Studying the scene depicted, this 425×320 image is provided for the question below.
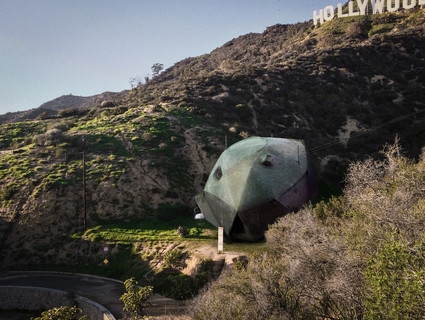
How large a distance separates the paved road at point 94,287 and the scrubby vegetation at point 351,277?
8704 mm

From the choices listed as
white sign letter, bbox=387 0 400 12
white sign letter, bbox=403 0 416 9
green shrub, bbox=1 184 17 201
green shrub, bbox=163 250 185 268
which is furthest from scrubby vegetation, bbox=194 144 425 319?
white sign letter, bbox=387 0 400 12

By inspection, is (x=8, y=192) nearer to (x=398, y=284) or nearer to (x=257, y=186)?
(x=257, y=186)

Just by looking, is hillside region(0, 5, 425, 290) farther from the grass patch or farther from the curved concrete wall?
the curved concrete wall

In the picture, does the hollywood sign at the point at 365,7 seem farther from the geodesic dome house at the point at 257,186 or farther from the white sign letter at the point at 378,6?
the geodesic dome house at the point at 257,186

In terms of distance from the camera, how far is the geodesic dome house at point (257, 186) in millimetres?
20609

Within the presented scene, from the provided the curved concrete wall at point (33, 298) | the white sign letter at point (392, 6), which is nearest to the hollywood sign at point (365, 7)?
the white sign letter at point (392, 6)

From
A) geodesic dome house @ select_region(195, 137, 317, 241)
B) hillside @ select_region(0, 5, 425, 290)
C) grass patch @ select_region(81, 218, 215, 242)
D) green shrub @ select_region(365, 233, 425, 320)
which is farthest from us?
hillside @ select_region(0, 5, 425, 290)

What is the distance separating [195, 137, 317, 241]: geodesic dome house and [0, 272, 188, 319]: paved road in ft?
24.8

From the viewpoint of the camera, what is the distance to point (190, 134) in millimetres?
46938

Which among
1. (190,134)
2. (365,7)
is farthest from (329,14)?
(190,134)

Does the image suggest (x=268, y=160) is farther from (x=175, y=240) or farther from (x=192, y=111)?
(x=192, y=111)

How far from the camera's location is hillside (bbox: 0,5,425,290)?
106 feet

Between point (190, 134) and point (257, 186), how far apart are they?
2802 centimetres

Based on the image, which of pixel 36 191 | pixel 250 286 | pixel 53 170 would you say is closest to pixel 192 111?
pixel 53 170
